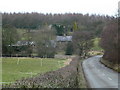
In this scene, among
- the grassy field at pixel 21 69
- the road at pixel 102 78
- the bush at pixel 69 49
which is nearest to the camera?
the road at pixel 102 78

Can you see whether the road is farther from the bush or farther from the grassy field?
the bush

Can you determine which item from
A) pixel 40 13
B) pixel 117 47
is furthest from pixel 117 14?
pixel 40 13

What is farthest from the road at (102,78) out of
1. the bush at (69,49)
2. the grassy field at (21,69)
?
the bush at (69,49)

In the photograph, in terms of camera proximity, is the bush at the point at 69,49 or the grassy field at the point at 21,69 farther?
the bush at the point at 69,49

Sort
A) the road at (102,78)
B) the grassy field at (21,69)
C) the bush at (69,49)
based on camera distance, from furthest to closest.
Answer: the bush at (69,49) < the grassy field at (21,69) < the road at (102,78)

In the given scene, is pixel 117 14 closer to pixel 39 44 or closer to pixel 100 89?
pixel 100 89

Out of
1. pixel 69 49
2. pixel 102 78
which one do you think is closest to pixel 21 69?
pixel 102 78

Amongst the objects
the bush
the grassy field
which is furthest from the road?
the bush

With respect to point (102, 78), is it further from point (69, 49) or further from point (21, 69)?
point (69, 49)

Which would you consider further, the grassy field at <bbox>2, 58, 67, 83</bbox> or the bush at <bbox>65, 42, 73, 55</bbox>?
the bush at <bbox>65, 42, 73, 55</bbox>

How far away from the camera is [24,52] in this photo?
8419 cm

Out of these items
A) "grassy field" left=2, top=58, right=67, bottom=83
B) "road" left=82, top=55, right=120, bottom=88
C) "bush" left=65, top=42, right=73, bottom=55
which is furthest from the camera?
"bush" left=65, top=42, right=73, bottom=55

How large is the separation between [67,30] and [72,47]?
155 ft

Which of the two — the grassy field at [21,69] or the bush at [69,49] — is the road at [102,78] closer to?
the grassy field at [21,69]
